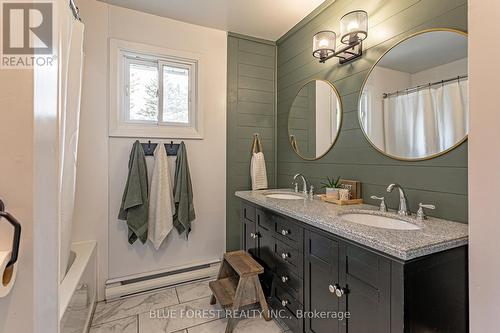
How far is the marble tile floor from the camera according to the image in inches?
65.1

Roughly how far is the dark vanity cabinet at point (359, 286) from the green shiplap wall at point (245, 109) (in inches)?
37.0

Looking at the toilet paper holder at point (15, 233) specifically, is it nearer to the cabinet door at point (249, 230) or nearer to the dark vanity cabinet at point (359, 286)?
the dark vanity cabinet at point (359, 286)

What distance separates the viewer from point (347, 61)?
177cm

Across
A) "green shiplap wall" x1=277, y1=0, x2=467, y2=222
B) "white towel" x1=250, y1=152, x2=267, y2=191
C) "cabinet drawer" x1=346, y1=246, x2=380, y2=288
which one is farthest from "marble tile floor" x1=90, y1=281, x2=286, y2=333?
"green shiplap wall" x1=277, y1=0, x2=467, y2=222

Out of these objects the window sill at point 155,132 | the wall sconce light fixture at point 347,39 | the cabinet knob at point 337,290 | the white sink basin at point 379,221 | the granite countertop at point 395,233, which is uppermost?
the wall sconce light fixture at point 347,39

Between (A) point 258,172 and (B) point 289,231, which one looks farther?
(A) point 258,172

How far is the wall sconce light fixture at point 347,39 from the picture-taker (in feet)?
5.10

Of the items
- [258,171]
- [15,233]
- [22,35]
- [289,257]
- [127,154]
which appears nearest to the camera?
[15,233]

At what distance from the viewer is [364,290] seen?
3.39 feet

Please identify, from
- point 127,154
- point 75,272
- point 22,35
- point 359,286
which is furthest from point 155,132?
point 359,286

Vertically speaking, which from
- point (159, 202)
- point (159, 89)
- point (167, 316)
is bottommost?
point (167, 316)

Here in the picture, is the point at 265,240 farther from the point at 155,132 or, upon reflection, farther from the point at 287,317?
the point at 155,132

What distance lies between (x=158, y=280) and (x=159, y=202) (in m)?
0.72

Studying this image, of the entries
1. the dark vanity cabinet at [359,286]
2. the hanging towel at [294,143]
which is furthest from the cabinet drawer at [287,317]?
the hanging towel at [294,143]
